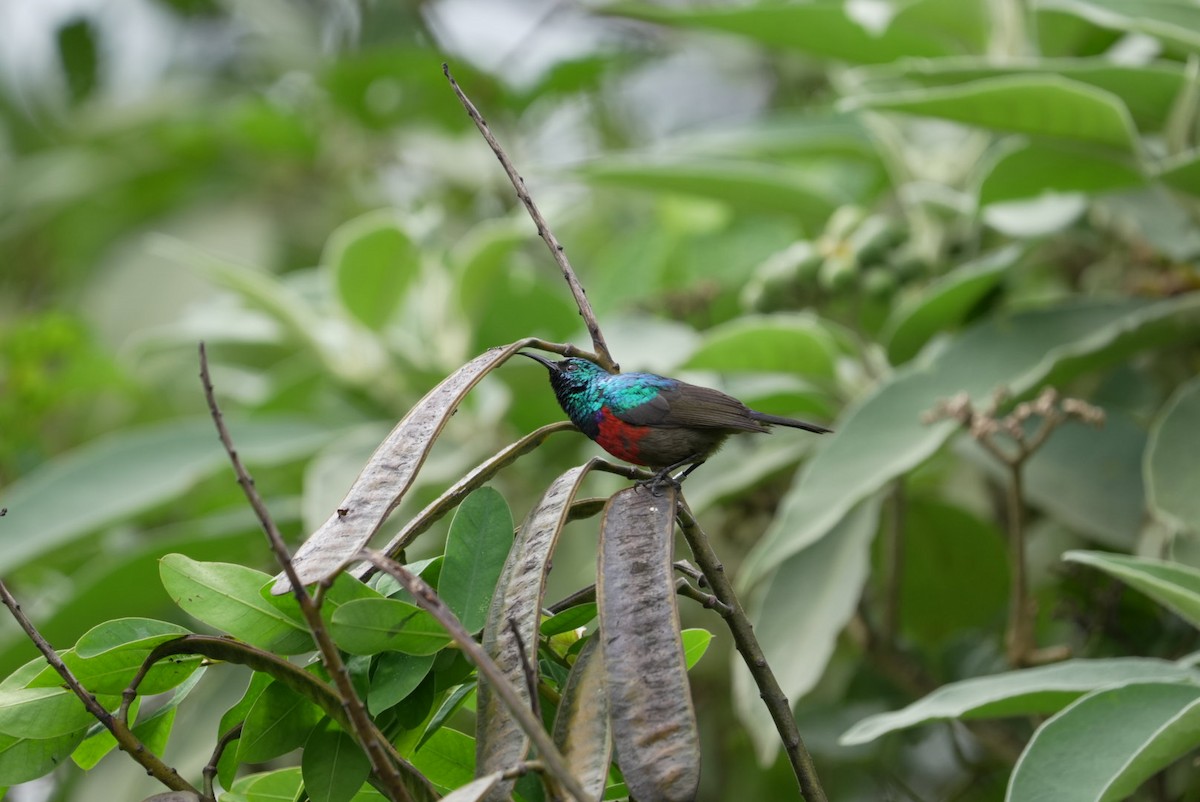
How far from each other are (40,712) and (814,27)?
173cm

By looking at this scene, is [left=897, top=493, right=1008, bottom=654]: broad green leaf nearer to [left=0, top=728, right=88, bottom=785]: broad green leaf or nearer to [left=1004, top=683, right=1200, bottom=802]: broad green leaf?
[left=1004, top=683, right=1200, bottom=802]: broad green leaf

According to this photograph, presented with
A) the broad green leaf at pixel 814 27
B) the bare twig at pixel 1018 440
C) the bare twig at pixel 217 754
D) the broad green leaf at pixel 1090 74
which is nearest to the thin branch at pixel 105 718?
the bare twig at pixel 217 754

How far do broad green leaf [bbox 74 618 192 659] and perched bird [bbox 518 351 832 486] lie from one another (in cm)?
43

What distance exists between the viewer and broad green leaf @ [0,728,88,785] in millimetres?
1068

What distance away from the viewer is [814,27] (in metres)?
2.28

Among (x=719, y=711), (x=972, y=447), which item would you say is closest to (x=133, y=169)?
(x=719, y=711)

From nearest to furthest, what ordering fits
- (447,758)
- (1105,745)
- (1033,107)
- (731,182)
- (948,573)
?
(447,758), (1105,745), (1033,107), (731,182), (948,573)

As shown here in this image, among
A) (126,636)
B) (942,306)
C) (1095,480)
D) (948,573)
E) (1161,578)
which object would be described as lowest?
(948,573)

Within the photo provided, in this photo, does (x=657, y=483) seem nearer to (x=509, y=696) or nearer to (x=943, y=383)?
(x=509, y=696)

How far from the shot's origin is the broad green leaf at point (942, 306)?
1.92m

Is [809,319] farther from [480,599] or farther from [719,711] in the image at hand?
[480,599]

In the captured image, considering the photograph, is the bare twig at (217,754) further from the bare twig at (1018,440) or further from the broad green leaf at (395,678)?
Answer: the bare twig at (1018,440)

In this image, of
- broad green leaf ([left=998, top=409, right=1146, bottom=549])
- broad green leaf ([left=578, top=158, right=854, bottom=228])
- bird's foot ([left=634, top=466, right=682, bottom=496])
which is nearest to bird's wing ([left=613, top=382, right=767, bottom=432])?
bird's foot ([left=634, top=466, right=682, bottom=496])

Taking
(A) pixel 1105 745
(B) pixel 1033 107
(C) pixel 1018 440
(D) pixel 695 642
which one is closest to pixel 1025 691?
(A) pixel 1105 745
